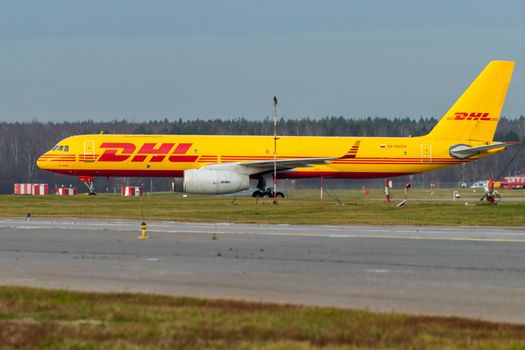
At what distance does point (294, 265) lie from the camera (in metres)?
19.2

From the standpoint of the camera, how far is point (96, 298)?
45.3 feet

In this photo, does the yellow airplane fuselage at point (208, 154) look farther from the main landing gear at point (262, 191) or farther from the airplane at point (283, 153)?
the main landing gear at point (262, 191)

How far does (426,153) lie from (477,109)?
477 cm

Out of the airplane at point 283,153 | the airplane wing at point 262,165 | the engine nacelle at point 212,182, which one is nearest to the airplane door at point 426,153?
the airplane at point 283,153

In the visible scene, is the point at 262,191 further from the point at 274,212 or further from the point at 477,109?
the point at 274,212

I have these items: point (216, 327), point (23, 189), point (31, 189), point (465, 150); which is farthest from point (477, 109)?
point (216, 327)

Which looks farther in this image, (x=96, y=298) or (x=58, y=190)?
(x=58, y=190)

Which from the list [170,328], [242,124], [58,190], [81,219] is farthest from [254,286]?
[242,124]

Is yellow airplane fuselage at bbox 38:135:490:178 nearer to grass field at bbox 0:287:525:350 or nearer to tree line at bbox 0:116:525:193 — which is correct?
grass field at bbox 0:287:525:350

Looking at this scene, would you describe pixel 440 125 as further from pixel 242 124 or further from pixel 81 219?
pixel 242 124

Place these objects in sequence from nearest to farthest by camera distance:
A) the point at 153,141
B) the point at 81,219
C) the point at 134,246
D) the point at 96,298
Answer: the point at 96,298 < the point at 134,246 < the point at 81,219 < the point at 153,141

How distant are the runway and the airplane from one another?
2851 cm

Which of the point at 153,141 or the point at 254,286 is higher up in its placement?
the point at 153,141

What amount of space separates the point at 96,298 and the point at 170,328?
2.97 m
